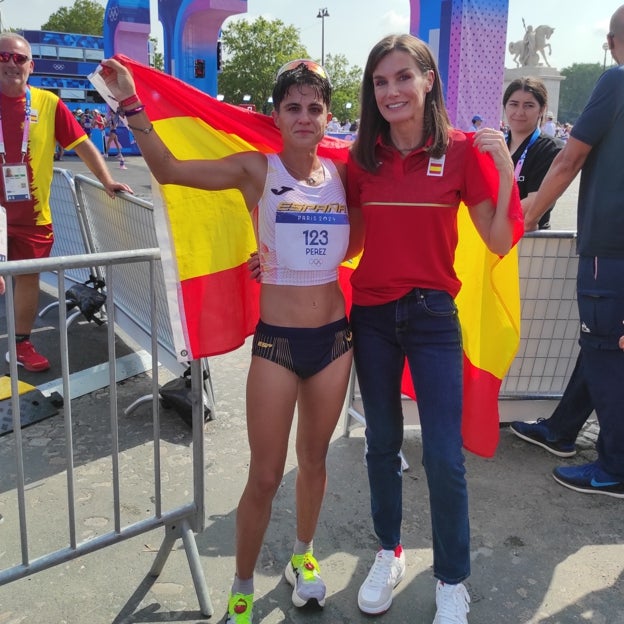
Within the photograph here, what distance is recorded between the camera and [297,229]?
2.30m

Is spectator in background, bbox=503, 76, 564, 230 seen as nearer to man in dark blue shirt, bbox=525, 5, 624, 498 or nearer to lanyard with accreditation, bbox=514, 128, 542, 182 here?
lanyard with accreditation, bbox=514, 128, 542, 182

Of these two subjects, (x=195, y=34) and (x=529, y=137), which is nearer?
(x=529, y=137)

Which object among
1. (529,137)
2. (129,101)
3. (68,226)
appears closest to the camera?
(129,101)

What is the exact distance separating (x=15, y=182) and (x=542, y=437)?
4.09 metres

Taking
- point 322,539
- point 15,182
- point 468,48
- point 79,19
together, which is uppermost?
point 79,19

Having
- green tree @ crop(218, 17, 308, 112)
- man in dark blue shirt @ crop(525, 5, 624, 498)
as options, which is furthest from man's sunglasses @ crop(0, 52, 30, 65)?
green tree @ crop(218, 17, 308, 112)

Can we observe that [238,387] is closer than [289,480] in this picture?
No

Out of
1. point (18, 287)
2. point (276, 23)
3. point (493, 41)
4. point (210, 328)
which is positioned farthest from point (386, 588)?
point (276, 23)

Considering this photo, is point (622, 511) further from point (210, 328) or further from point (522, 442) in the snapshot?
point (210, 328)

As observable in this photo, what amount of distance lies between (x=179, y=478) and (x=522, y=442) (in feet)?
7.12

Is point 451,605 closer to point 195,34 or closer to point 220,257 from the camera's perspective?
point 220,257

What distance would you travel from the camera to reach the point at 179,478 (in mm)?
3584

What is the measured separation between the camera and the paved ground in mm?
2611

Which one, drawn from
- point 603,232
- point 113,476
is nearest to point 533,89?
point 603,232
